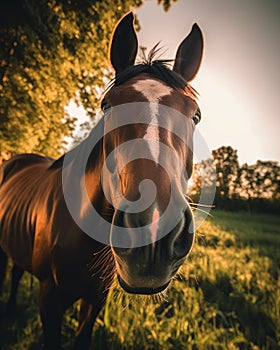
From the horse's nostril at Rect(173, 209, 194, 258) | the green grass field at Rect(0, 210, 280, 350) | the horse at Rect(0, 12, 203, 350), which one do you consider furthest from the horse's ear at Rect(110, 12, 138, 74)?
the green grass field at Rect(0, 210, 280, 350)

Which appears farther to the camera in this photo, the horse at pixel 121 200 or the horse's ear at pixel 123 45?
the horse's ear at pixel 123 45

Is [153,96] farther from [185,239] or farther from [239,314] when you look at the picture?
[239,314]

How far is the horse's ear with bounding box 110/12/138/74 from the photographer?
184 cm

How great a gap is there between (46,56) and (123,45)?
141 inches

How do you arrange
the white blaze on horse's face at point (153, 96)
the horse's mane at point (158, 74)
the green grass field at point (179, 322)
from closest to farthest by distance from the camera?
the white blaze on horse's face at point (153, 96) < the horse's mane at point (158, 74) < the green grass field at point (179, 322)

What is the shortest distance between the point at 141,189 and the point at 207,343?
2578mm

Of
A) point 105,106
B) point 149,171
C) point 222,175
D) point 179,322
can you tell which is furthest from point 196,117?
point 222,175

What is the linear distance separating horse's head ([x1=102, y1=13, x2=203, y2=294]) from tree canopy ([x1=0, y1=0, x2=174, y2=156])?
3826 millimetres

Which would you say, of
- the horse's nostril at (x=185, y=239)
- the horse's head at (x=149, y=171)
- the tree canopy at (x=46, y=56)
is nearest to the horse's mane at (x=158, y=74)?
the horse's head at (x=149, y=171)

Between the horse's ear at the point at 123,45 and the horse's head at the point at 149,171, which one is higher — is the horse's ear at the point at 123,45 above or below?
above

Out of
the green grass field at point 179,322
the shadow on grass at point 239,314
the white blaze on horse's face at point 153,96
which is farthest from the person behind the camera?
the shadow on grass at point 239,314

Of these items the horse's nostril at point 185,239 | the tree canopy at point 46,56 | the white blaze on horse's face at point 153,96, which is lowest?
the horse's nostril at point 185,239

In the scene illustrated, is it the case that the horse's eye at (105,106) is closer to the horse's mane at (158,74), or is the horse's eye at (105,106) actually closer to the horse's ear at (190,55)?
the horse's mane at (158,74)

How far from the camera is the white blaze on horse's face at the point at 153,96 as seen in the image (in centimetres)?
116
